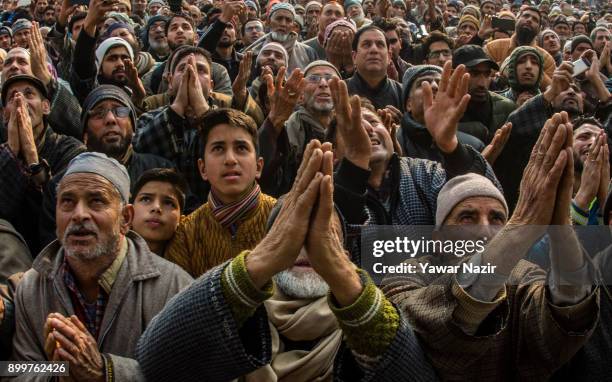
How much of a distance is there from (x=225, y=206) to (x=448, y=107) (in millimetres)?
1070

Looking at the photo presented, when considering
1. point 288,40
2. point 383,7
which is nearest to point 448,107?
point 288,40

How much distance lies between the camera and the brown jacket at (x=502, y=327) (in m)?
2.08

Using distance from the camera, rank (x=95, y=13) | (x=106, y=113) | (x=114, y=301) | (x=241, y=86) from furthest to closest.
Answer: (x=95, y=13)
(x=241, y=86)
(x=106, y=113)
(x=114, y=301)

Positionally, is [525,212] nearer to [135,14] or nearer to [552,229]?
[552,229]

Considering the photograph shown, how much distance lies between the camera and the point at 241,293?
2035 mm

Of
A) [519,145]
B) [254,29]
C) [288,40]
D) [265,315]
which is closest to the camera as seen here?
[265,315]

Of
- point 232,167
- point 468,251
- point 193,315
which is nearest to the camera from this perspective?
point 193,315

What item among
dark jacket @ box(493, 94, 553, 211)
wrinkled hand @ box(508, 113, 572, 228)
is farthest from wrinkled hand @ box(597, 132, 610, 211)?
wrinkled hand @ box(508, 113, 572, 228)

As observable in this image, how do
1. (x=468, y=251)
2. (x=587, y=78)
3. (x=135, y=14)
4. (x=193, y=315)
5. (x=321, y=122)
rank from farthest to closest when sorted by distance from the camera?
(x=135, y=14) → (x=587, y=78) → (x=321, y=122) → (x=468, y=251) → (x=193, y=315)

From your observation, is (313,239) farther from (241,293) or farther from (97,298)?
(97,298)

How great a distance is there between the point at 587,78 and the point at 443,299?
466 centimetres

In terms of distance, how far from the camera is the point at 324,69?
16.7ft

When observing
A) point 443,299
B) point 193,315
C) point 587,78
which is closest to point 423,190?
point 443,299

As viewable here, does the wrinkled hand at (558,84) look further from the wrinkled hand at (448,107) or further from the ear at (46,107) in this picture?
the ear at (46,107)
